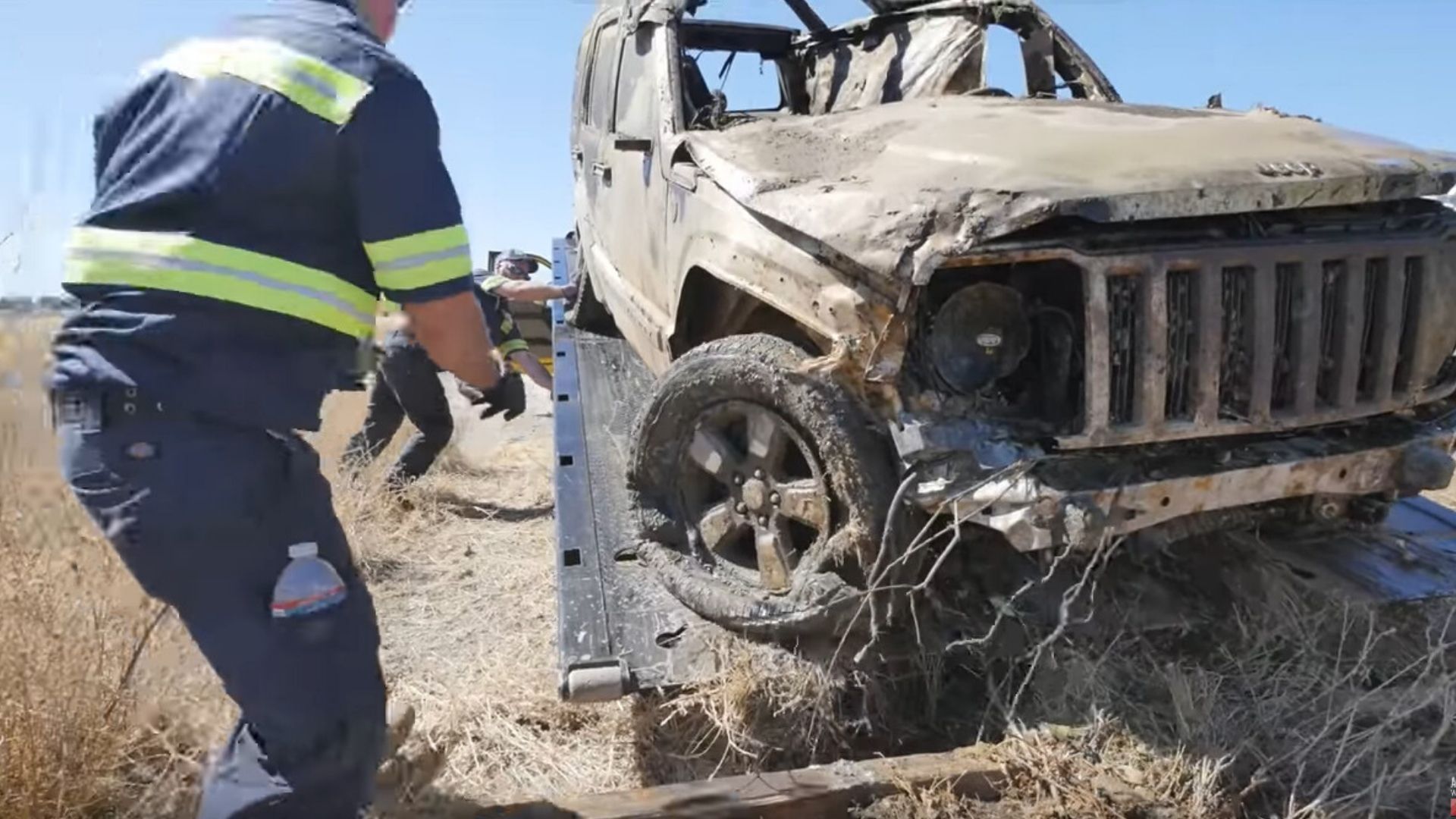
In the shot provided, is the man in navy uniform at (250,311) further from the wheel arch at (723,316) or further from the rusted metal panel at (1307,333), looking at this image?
the rusted metal panel at (1307,333)

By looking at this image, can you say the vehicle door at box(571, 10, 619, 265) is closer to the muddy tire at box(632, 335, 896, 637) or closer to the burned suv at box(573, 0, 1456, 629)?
the burned suv at box(573, 0, 1456, 629)

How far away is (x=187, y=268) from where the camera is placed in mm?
1799

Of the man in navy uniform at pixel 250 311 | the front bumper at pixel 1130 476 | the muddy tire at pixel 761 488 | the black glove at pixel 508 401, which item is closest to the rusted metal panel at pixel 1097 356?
the front bumper at pixel 1130 476

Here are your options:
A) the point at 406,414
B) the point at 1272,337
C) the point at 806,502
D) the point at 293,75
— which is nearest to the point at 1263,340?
the point at 1272,337

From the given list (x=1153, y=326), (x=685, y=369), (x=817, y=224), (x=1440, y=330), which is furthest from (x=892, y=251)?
(x=1440, y=330)

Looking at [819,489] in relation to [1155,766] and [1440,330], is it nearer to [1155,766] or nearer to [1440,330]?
[1155,766]

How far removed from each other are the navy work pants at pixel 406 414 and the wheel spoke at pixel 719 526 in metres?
3.34

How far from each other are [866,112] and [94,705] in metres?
2.77

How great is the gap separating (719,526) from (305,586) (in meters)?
1.36

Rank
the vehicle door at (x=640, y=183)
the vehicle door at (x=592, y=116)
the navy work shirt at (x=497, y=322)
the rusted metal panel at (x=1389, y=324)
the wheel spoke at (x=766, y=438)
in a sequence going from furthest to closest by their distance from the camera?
1. the navy work shirt at (x=497, y=322)
2. the vehicle door at (x=592, y=116)
3. the vehicle door at (x=640, y=183)
4. the wheel spoke at (x=766, y=438)
5. the rusted metal panel at (x=1389, y=324)

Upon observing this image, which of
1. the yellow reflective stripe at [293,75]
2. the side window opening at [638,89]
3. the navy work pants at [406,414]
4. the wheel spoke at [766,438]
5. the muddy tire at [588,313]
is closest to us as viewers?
the yellow reflective stripe at [293,75]

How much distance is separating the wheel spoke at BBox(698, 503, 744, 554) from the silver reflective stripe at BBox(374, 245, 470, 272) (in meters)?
1.33

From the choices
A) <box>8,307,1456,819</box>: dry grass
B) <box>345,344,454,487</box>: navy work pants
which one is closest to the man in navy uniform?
<box>8,307,1456,819</box>: dry grass

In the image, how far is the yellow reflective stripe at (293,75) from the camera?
1797mm
